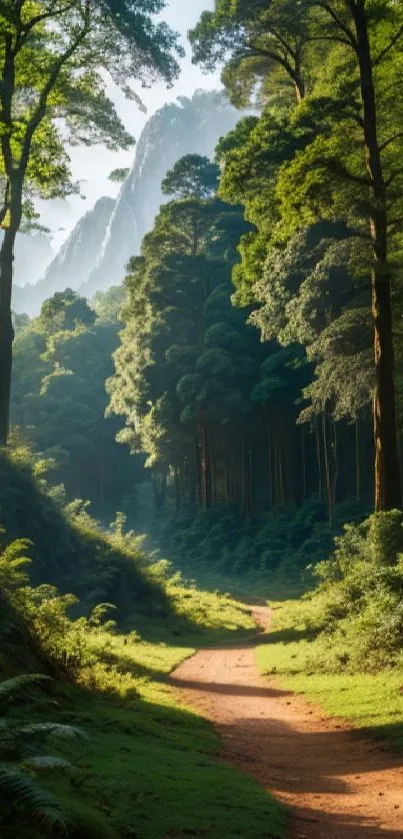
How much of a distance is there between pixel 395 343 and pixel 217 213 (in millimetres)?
34620

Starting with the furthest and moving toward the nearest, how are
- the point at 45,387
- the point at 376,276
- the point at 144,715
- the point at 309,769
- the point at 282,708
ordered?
the point at 45,387 → the point at 376,276 → the point at 282,708 → the point at 144,715 → the point at 309,769

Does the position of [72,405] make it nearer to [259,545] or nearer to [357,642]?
[259,545]

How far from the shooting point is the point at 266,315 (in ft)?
85.4

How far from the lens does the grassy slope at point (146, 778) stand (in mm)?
5262

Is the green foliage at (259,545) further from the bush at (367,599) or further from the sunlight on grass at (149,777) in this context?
the sunlight on grass at (149,777)

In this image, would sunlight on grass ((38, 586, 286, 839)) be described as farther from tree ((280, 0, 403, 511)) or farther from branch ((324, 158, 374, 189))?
branch ((324, 158, 374, 189))

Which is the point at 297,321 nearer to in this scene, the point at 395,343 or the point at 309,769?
the point at 395,343

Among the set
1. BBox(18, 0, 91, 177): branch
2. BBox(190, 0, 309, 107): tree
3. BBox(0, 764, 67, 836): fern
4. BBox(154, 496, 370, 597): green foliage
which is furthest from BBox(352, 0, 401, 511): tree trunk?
BBox(154, 496, 370, 597): green foliage

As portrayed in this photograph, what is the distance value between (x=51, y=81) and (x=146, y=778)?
22.7m

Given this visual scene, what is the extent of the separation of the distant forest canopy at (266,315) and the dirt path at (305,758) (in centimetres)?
590

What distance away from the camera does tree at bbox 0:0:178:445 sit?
75.1 feet

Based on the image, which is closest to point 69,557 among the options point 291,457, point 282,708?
point 282,708

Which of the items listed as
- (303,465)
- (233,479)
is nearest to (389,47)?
(303,465)

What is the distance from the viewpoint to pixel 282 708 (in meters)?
11.7
